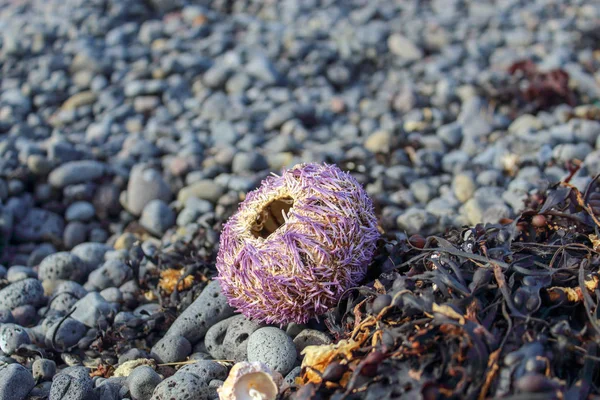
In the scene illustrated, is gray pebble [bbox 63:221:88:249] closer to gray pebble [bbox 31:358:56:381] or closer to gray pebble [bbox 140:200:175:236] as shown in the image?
gray pebble [bbox 140:200:175:236]

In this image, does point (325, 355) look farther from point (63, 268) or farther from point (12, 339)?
point (63, 268)

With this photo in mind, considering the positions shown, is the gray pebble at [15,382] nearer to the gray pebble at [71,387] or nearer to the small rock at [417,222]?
the gray pebble at [71,387]

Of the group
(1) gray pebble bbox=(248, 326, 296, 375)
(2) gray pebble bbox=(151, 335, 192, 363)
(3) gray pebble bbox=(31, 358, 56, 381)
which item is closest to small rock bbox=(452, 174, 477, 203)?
(1) gray pebble bbox=(248, 326, 296, 375)

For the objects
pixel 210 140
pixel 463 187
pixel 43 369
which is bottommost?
pixel 463 187

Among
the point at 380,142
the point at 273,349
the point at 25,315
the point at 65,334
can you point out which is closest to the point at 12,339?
the point at 65,334

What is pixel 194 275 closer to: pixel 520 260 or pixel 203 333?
pixel 203 333

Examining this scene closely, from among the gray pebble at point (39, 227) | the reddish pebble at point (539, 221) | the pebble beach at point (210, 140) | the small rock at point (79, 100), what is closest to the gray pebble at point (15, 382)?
the pebble beach at point (210, 140)
